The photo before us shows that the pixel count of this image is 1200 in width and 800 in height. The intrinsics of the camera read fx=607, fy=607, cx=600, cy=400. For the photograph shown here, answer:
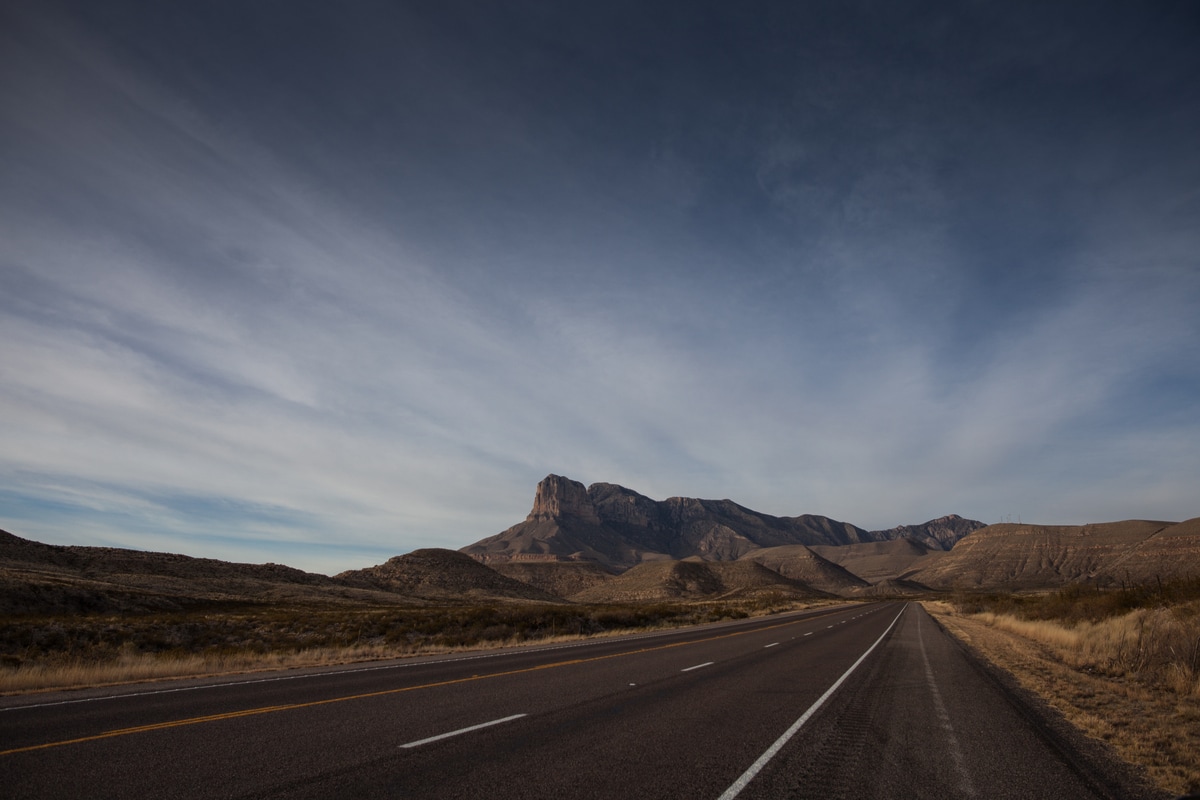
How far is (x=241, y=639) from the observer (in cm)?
2984

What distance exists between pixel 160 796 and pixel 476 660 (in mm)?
12587

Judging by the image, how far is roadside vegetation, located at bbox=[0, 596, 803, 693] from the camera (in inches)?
607

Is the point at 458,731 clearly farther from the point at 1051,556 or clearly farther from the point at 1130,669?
the point at 1051,556

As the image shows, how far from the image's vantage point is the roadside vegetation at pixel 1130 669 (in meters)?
7.72

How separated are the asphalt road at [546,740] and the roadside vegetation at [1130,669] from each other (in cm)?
73

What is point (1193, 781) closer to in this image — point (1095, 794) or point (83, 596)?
point (1095, 794)

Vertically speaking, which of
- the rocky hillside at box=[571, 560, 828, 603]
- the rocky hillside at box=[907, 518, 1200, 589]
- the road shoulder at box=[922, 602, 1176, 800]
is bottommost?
the rocky hillside at box=[571, 560, 828, 603]

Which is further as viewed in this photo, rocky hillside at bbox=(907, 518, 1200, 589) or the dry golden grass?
rocky hillside at bbox=(907, 518, 1200, 589)

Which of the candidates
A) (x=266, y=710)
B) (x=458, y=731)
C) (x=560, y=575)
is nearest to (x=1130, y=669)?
(x=458, y=731)

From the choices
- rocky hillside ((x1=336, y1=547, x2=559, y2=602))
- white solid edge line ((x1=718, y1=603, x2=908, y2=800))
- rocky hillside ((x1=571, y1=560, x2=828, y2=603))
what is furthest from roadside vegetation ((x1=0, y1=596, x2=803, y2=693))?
rocky hillside ((x1=571, y1=560, x2=828, y2=603))

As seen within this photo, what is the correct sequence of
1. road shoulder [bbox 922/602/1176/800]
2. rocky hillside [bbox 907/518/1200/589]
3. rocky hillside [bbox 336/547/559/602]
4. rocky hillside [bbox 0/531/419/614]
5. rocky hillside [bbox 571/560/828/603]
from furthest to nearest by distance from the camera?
rocky hillside [bbox 907/518/1200/589]
rocky hillside [bbox 571/560/828/603]
rocky hillside [bbox 336/547/559/602]
rocky hillside [bbox 0/531/419/614]
road shoulder [bbox 922/602/1176/800]

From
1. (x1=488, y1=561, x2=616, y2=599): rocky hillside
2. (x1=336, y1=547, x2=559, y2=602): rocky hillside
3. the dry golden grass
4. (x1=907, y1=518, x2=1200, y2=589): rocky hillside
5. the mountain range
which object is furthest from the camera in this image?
(x1=907, y1=518, x2=1200, y2=589): rocky hillside

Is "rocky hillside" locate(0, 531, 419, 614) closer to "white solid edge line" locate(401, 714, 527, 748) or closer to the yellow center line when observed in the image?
the yellow center line

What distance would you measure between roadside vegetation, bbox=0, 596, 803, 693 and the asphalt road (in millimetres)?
4194
